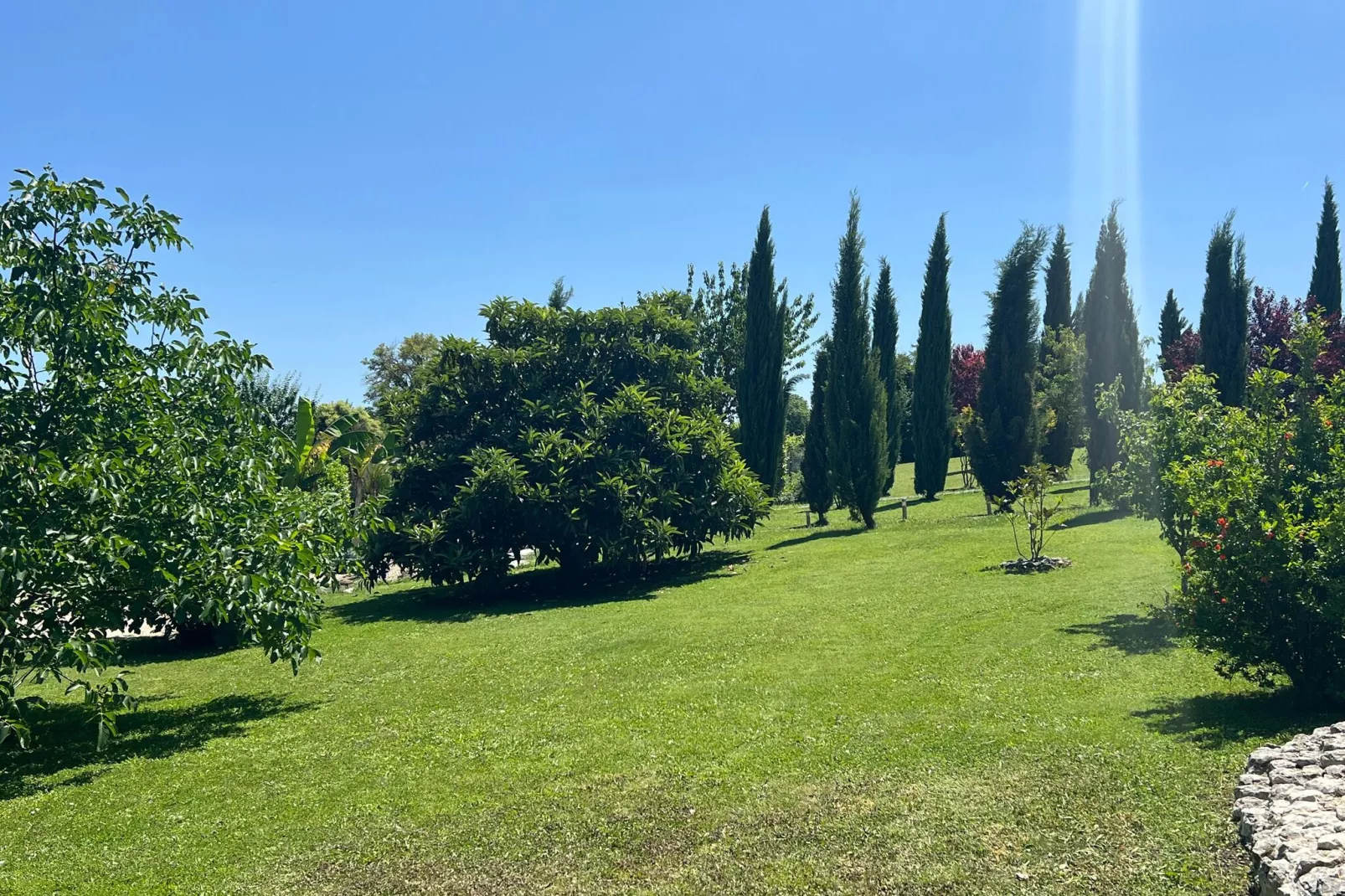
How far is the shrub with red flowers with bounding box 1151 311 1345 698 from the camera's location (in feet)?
21.6

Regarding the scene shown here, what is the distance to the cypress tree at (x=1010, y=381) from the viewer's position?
25.2 m

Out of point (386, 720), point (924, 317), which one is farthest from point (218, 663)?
point (924, 317)

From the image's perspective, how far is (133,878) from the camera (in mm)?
5281

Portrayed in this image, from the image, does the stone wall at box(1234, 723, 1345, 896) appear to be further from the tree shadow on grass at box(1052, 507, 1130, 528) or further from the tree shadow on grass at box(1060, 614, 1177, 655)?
the tree shadow on grass at box(1052, 507, 1130, 528)

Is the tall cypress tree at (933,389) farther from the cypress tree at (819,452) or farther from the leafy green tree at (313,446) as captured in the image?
the leafy green tree at (313,446)

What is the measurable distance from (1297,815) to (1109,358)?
2507 cm

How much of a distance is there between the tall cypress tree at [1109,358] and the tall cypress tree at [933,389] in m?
4.54

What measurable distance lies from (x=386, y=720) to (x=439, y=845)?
3412 mm

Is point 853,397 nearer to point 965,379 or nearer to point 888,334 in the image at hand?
point 888,334

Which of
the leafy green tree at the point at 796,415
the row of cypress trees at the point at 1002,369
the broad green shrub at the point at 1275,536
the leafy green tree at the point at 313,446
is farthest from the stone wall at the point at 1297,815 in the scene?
the leafy green tree at the point at 796,415

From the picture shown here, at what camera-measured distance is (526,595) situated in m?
18.0

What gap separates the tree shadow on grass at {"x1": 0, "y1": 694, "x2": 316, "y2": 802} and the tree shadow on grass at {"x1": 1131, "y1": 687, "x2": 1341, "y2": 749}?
7.92m

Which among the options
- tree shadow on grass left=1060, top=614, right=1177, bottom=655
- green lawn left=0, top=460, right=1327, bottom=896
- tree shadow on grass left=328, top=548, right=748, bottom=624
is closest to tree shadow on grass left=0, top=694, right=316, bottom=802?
green lawn left=0, top=460, right=1327, bottom=896

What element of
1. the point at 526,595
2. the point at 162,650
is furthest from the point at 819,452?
the point at 162,650
